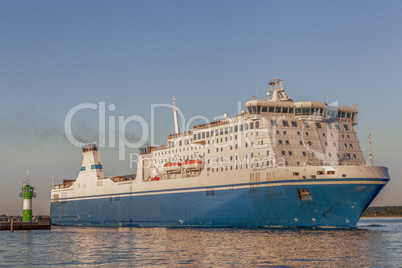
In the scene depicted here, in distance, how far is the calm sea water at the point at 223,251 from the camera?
2631 cm

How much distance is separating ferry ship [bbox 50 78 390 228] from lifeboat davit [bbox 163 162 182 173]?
0.10m

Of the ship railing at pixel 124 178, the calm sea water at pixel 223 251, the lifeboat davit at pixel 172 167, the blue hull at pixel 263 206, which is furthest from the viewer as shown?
the ship railing at pixel 124 178

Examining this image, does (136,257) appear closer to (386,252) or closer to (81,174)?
(386,252)

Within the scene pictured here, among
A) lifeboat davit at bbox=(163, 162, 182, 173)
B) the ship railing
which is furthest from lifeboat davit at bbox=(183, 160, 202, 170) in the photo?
the ship railing

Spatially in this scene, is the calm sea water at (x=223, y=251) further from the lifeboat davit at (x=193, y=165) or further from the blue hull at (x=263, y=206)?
the lifeboat davit at (x=193, y=165)

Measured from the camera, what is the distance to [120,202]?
2413 inches

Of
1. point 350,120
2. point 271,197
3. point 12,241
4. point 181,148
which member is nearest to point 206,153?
point 181,148

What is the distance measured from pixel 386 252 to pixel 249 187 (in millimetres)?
16388

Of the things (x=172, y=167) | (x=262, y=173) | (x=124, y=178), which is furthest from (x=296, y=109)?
(x=124, y=178)

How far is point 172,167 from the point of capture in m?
54.3

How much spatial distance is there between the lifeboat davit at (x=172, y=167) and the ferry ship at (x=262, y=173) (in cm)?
10

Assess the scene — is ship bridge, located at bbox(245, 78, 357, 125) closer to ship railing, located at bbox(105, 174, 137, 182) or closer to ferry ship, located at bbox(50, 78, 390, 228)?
ferry ship, located at bbox(50, 78, 390, 228)

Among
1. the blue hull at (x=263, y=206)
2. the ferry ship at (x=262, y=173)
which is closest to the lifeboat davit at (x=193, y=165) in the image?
the ferry ship at (x=262, y=173)

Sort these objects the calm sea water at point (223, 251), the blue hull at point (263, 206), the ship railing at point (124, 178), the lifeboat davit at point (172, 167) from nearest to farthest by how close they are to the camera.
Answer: the calm sea water at point (223, 251) → the blue hull at point (263, 206) → the lifeboat davit at point (172, 167) → the ship railing at point (124, 178)
